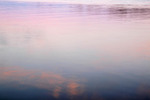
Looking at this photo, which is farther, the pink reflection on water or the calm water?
the pink reflection on water

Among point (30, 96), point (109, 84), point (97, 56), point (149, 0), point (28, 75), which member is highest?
point (149, 0)

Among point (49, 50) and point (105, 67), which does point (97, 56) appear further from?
point (49, 50)

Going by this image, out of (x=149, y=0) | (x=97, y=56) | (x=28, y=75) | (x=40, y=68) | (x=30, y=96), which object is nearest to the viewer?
(x=30, y=96)

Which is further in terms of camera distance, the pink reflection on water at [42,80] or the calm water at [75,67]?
the pink reflection on water at [42,80]

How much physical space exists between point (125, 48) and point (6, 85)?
12.7 feet

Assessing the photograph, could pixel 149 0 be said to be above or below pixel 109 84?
above

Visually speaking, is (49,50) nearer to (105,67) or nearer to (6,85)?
(105,67)

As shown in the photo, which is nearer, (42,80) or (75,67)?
(42,80)

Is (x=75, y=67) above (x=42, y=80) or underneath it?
above

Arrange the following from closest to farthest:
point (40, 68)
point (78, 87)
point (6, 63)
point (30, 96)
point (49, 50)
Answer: point (30, 96), point (78, 87), point (40, 68), point (6, 63), point (49, 50)

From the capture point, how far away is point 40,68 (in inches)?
185

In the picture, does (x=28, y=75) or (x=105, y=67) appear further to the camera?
(x=105, y=67)

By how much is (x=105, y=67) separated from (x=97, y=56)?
0.89 meters

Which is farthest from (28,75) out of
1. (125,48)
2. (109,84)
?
(125,48)
